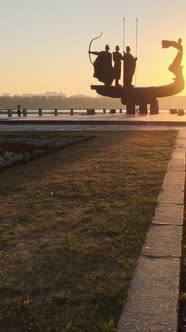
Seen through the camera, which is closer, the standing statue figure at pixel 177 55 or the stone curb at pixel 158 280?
the stone curb at pixel 158 280

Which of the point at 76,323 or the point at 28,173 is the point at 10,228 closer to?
the point at 76,323

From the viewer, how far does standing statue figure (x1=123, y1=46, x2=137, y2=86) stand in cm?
3259

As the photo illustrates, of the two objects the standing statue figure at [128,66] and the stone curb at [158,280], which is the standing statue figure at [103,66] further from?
the stone curb at [158,280]

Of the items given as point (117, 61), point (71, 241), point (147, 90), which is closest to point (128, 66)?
point (117, 61)

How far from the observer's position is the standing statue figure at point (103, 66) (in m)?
30.9

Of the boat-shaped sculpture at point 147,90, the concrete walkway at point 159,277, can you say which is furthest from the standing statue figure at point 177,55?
the concrete walkway at point 159,277

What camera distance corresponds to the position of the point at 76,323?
8.68 feet

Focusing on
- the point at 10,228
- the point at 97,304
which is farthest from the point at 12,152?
the point at 97,304

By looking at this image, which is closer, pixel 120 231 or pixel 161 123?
pixel 120 231

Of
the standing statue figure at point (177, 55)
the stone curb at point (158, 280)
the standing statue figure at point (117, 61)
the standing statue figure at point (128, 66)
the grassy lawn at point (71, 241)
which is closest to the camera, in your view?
the stone curb at point (158, 280)

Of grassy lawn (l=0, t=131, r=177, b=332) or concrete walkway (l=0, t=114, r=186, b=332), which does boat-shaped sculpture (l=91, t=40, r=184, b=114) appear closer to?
grassy lawn (l=0, t=131, r=177, b=332)

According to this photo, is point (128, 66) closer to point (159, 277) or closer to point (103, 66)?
point (103, 66)

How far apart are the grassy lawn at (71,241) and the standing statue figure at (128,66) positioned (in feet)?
82.6

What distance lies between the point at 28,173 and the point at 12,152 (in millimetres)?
2936
